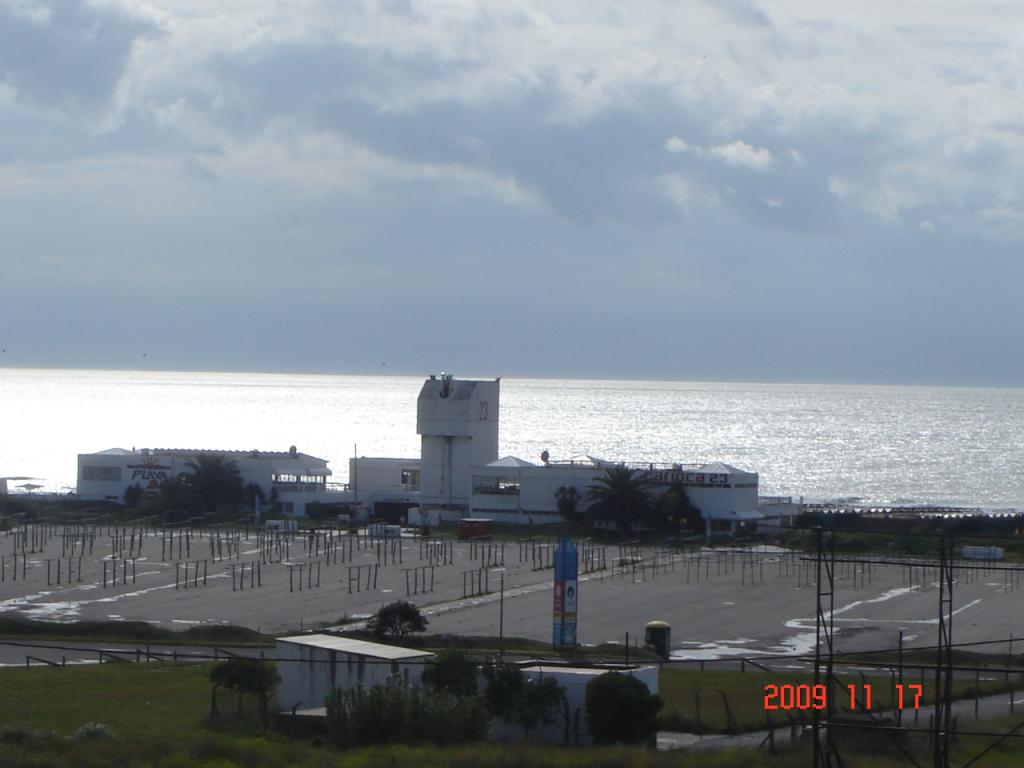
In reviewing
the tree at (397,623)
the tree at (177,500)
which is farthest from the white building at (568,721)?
the tree at (177,500)

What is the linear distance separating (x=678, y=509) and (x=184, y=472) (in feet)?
119

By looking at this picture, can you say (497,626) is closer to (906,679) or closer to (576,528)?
(906,679)

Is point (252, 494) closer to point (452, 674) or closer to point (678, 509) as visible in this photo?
point (678, 509)

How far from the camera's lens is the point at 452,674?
28766mm

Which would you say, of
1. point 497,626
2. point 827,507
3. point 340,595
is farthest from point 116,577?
point 827,507

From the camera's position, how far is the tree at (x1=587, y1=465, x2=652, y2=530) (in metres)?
90.9

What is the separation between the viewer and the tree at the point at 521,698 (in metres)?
28.3

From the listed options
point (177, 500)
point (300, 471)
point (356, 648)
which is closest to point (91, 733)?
point (356, 648)

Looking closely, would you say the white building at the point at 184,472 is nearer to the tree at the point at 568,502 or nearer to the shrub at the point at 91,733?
the tree at the point at 568,502

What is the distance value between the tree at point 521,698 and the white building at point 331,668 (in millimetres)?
2114

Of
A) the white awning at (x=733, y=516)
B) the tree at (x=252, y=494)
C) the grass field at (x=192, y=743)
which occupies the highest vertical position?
the tree at (x=252, y=494)

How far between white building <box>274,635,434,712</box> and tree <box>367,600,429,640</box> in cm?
1159
